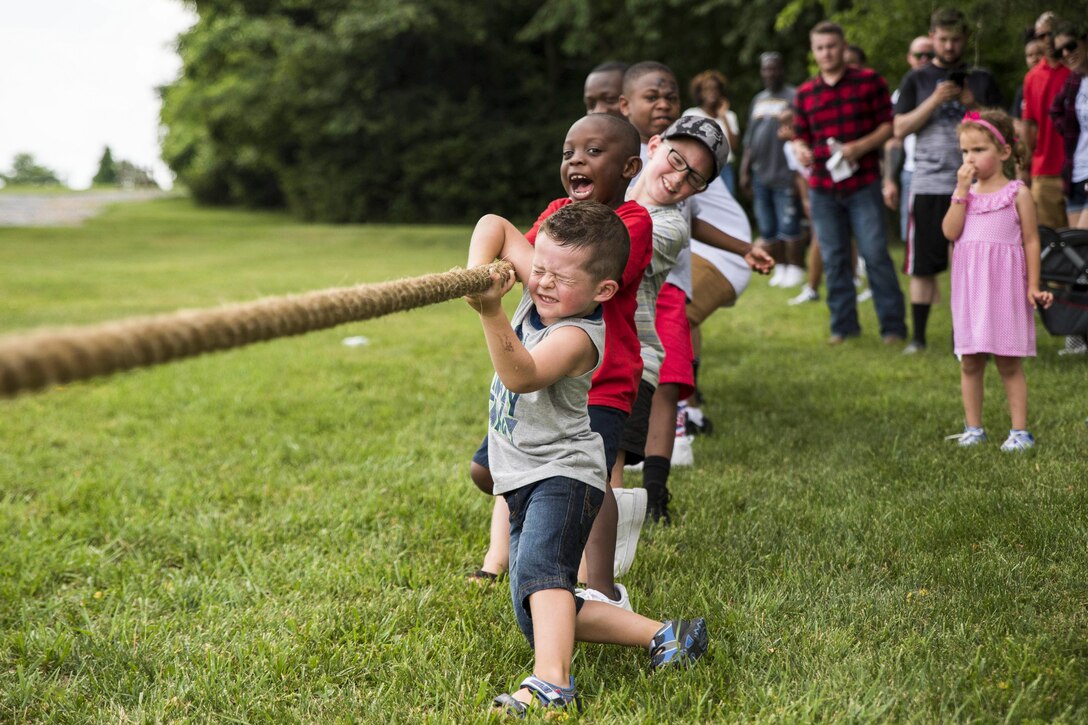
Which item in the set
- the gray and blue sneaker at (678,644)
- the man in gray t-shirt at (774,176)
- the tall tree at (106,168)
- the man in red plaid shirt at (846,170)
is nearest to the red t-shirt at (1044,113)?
the man in red plaid shirt at (846,170)

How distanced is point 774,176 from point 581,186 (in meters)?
8.19

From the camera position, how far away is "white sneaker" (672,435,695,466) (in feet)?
14.9

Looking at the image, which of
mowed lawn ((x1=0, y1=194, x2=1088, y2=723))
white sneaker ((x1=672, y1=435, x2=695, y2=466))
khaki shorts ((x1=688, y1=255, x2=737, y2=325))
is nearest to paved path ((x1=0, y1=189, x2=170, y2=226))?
mowed lawn ((x1=0, y1=194, x2=1088, y2=723))

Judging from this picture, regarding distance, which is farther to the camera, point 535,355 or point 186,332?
point 535,355

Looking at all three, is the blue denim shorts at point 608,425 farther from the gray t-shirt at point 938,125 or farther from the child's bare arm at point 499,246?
the gray t-shirt at point 938,125

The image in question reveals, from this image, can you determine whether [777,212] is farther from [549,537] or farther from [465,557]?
[549,537]

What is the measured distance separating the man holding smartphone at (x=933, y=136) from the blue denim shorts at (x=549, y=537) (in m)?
5.04

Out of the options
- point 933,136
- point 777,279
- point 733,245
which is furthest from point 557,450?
point 777,279

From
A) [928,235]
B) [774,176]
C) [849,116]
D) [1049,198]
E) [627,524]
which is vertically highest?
[849,116]

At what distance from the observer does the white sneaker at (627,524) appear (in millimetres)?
3131

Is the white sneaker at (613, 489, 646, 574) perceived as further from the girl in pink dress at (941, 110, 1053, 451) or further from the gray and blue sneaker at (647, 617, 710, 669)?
the girl in pink dress at (941, 110, 1053, 451)

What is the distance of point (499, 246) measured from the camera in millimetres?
2697

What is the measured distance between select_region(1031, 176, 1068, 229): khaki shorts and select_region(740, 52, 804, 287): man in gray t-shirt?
3.54 m

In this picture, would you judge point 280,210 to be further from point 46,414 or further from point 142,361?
point 142,361
